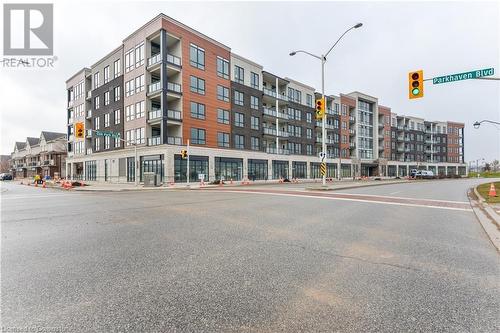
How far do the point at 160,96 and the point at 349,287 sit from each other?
32814 mm

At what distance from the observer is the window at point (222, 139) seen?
37.0m

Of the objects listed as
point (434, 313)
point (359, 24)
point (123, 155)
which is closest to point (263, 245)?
point (434, 313)

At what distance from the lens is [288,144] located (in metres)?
50.4

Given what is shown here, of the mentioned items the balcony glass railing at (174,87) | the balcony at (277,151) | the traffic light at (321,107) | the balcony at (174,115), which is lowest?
the balcony at (277,151)

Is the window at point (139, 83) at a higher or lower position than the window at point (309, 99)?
lower

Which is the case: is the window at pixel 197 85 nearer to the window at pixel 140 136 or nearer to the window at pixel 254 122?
the window at pixel 140 136

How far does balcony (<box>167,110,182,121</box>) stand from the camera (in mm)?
31222

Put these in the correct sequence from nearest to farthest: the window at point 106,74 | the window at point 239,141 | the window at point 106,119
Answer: the window at point 239,141, the window at point 106,119, the window at point 106,74

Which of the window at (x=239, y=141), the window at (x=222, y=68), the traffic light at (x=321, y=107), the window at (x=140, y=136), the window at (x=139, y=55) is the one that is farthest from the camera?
the window at (x=239, y=141)

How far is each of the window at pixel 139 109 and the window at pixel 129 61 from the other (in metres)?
6.00

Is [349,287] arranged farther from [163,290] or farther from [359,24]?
[359,24]

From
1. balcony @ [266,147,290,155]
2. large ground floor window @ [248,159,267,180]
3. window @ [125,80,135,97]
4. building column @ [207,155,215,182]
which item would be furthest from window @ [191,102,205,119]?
balcony @ [266,147,290,155]

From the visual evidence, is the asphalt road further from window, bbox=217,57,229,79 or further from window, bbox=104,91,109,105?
window, bbox=104,91,109,105

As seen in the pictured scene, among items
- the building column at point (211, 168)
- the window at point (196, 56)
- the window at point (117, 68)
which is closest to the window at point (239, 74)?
the window at point (196, 56)
